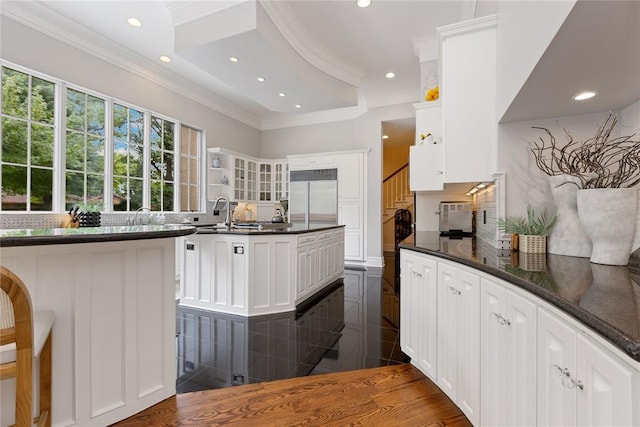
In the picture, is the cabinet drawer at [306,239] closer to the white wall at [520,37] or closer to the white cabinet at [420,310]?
the white cabinet at [420,310]

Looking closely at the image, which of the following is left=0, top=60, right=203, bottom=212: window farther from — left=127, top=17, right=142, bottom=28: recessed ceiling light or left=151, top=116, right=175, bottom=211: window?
left=127, top=17, right=142, bottom=28: recessed ceiling light

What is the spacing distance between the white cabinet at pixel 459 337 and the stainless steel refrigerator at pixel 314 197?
4852mm

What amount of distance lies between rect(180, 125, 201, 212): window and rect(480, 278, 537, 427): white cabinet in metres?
5.78

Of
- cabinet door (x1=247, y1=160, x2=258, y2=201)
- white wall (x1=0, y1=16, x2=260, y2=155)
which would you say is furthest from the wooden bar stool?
cabinet door (x1=247, y1=160, x2=258, y2=201)

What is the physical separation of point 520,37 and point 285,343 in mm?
2757

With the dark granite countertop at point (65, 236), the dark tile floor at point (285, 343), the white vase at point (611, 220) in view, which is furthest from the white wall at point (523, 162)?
the dark granite countertop at point (65, 236)

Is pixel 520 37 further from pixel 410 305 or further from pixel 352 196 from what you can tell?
pixel 352 196

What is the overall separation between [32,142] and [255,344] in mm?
3859

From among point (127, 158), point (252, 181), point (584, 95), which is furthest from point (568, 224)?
point (252, 181)

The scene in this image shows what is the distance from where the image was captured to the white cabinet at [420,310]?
1807 millimetres

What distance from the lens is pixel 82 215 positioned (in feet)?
12.4

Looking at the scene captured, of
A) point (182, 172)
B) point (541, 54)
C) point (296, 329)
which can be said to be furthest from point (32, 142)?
point (541, 54)

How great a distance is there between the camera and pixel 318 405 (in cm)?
170

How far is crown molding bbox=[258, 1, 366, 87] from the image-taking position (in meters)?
3.38
